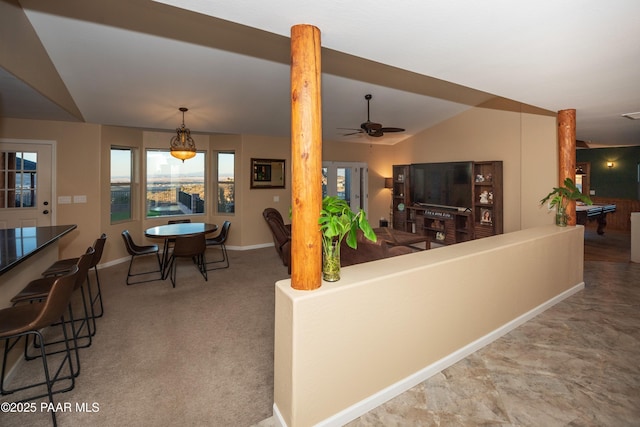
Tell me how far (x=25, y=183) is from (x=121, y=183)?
1.30 meters

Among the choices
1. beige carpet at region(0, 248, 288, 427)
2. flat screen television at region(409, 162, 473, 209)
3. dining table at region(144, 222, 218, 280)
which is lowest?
beige carpet at region(0, 248, 288, 427)

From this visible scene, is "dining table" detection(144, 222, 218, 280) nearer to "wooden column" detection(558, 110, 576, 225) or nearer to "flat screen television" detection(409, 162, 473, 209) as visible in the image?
"flat screen television" detection(409, 162, 473, 209)

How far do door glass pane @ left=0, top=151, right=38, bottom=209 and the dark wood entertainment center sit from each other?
6.68m

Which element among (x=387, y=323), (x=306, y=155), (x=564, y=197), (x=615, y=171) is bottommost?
(x=387, y=323)

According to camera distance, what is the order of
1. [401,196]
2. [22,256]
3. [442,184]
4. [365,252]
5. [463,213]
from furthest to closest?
[401,196] < [442,184] < [463,213] < [365,252] < [22,256]

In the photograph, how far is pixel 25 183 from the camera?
4.57 metres

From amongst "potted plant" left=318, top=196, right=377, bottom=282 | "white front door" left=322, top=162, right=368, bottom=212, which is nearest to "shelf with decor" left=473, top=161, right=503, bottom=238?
"white front door" left=322, top=162, right=368, bottom=212

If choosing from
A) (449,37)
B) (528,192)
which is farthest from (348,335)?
(528,192)

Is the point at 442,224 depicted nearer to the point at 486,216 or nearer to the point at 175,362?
the point at 486,216

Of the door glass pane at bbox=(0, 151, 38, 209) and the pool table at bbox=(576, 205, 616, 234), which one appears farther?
the pool table at bbox=(576, 205, 616, 234)

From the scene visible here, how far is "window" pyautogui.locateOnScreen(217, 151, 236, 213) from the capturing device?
6.69 meters

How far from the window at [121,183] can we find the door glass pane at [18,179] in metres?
1.06

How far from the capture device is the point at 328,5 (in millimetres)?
1573

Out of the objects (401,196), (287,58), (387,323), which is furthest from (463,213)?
(387,323)
